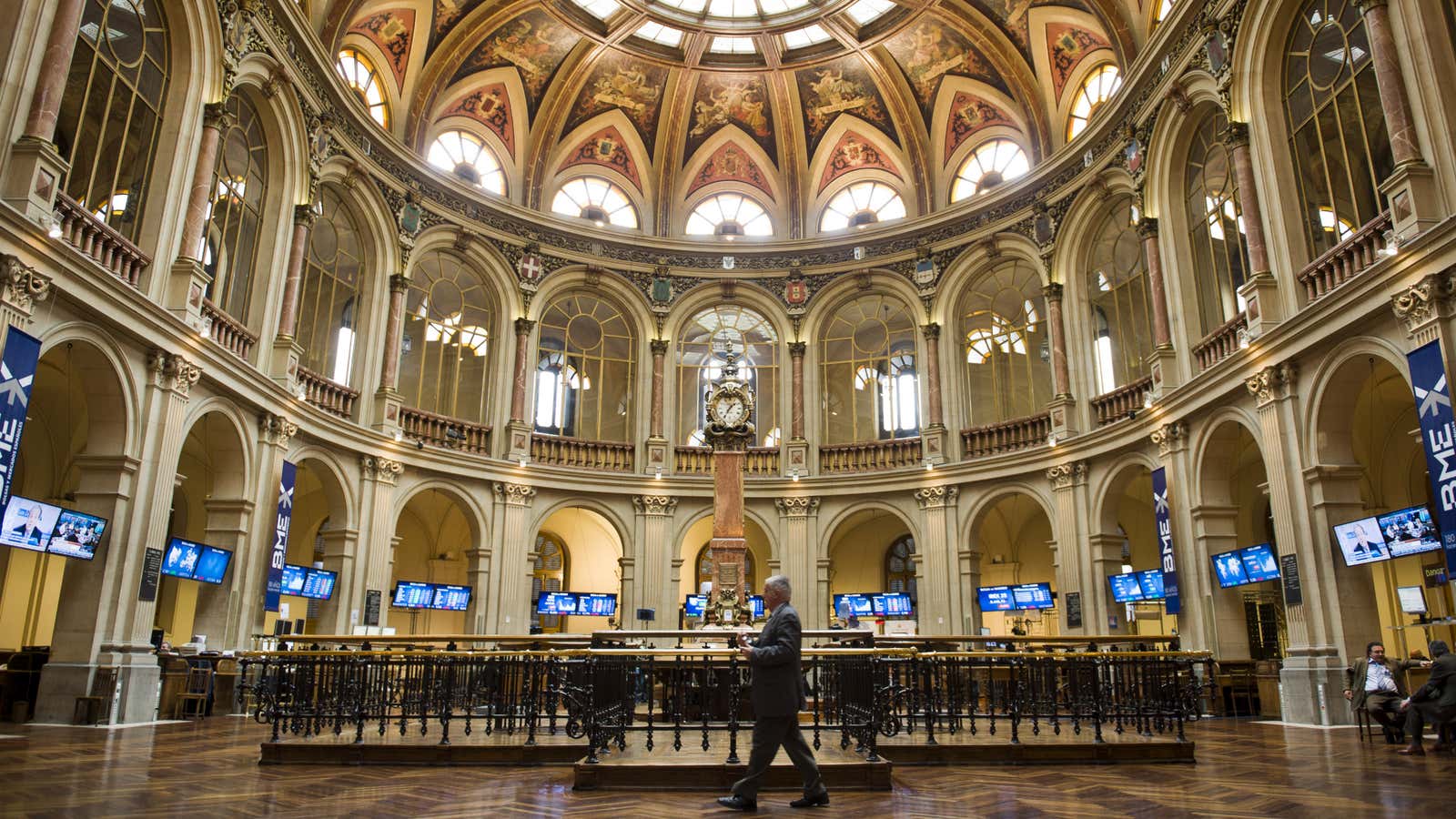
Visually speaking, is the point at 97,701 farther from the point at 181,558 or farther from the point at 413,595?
the point at 413,595

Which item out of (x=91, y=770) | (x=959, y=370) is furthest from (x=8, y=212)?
(x=959, y=370)

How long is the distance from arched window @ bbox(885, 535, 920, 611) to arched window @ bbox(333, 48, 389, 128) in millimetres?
17836

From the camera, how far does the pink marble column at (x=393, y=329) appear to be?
68.1 ft

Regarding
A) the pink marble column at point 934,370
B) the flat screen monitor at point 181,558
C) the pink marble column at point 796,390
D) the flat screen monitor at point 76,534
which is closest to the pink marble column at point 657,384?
the pink marble column at point 796,390

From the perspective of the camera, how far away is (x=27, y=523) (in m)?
11.2

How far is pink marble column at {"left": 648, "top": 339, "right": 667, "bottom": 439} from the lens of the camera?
2466 centimetres

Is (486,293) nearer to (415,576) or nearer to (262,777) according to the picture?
(415,576)

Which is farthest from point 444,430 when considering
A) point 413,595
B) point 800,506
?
point 800,506

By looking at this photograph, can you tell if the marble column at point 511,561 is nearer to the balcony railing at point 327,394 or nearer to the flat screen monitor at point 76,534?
the balcony railing at point 327,394

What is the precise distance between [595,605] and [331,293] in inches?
397

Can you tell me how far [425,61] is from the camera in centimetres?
2209

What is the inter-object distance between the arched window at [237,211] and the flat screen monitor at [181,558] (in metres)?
4.51

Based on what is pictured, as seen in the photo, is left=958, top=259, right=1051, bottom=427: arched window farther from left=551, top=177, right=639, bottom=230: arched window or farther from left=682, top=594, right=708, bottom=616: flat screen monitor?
left=551, top=177, right=639, bottom=230: arched window

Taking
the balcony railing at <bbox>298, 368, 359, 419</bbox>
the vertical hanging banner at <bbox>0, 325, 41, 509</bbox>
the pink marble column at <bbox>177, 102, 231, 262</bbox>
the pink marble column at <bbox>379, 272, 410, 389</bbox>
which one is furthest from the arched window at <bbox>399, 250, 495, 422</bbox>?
the vertical hanging banner at <bbox>0, 325, 41, 509</bbox>
